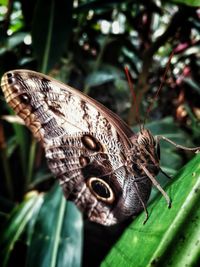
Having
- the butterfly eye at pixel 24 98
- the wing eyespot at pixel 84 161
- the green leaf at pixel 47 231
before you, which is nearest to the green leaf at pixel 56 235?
the green leaf at pixel 47 231

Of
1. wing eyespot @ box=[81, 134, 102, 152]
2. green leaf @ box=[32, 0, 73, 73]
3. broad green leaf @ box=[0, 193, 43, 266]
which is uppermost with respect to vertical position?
green leaf @ box=[32, 0, 73, 73]

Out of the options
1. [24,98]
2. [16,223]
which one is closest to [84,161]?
[24,98]

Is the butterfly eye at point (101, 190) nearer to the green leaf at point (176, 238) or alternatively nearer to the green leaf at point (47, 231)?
the green leaf at point (47, 231)

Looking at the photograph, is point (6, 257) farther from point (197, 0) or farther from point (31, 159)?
point (197, 0)

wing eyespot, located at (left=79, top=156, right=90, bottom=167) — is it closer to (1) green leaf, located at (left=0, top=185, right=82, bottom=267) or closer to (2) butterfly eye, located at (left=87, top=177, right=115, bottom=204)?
(2) butterfly eye, located at (left=87, top=177, right=115, bottom=204)

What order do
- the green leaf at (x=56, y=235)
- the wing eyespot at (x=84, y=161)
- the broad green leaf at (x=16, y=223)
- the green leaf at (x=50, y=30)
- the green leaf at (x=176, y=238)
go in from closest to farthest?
the green leaf at (x=176, y=238), the wing eyespot at (x=84, y=161), the green leaf at (x=56, y=235), the broad green leaf at (x=16, y=223), the green leaf at (x=50, y=30)

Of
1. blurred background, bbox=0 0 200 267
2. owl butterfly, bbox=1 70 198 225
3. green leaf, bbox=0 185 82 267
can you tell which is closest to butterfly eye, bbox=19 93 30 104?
owl butterfly, bbox=1 70 198 225

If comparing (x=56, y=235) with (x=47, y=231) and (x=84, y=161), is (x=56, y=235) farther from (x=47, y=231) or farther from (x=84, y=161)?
(x=84, y=161)

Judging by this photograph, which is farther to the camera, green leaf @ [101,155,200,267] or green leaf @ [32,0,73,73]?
green leaf @ [32,0,73,73]

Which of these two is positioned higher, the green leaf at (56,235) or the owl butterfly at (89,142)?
the owl butterfly at (89,142)
